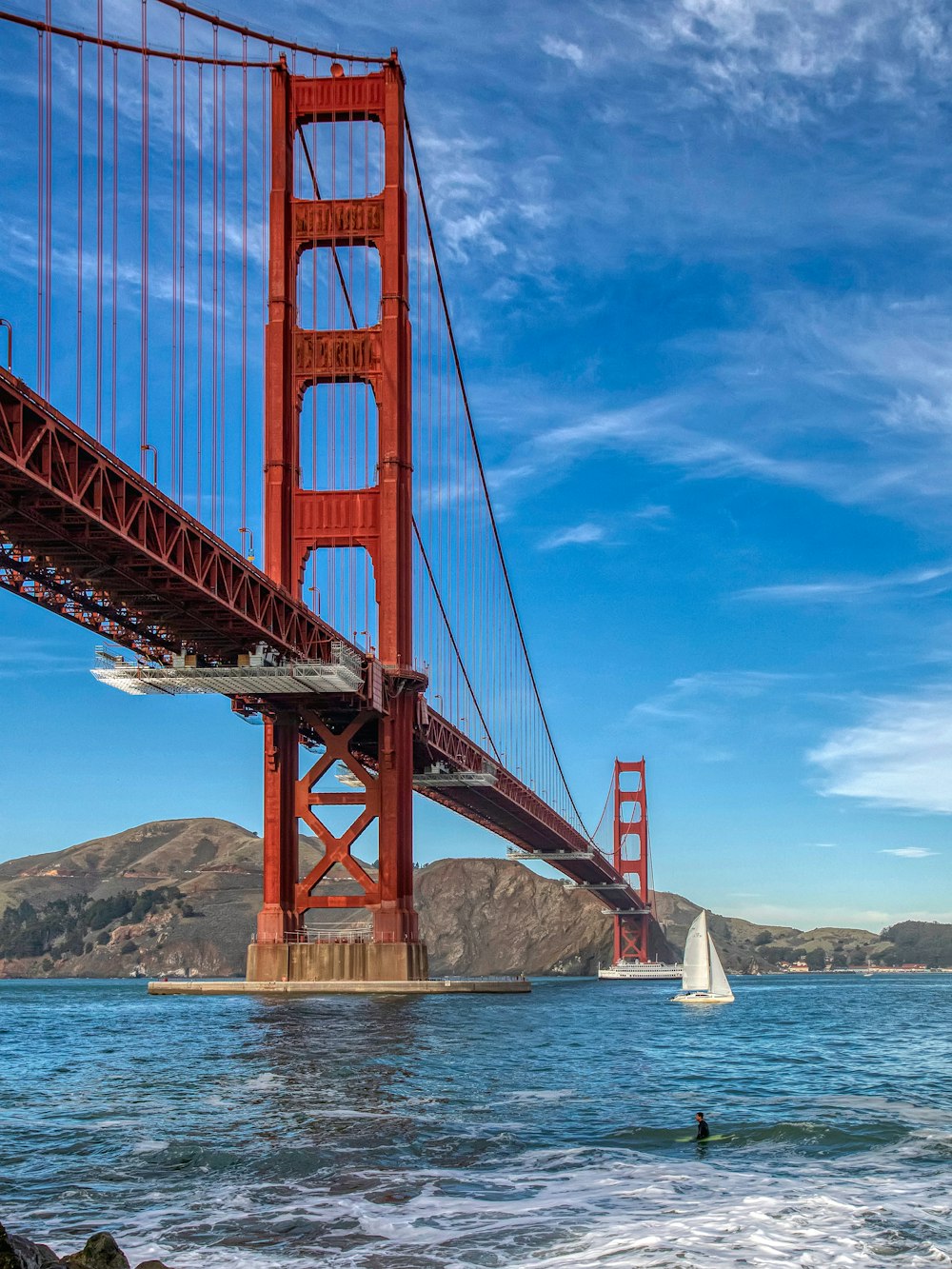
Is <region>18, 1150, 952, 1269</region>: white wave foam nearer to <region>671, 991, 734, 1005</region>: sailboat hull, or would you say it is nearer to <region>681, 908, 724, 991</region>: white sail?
<region>671, 991, 734, 1005</region>: sailboat hull

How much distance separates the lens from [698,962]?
7500cm

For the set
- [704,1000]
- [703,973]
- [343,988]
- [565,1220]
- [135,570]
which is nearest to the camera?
[565,1220]

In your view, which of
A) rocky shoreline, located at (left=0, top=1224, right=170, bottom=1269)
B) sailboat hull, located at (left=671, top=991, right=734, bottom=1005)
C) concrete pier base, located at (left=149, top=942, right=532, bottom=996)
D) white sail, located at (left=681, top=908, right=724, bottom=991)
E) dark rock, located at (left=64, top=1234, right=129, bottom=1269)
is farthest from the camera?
white sail, located at (left=681, top=908, right=724, bottom=991)

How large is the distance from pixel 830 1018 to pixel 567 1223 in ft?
162

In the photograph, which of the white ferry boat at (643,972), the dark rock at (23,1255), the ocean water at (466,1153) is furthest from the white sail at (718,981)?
the dark rock at (23,1255)

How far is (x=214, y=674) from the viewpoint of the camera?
160 feet

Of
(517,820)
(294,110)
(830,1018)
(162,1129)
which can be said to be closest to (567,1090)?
(162,1129)

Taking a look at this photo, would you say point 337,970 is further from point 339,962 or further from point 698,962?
point 698,962

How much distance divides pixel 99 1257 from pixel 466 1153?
7.23 meters

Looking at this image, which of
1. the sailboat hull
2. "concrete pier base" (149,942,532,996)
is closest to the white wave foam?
"concrete pier base" (149,942,532,996)

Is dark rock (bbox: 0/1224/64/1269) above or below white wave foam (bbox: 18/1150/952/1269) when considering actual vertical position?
above

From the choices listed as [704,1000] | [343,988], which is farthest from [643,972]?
[343,988]

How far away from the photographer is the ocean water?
1315 cm

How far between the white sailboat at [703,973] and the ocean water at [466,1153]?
36011 mm
